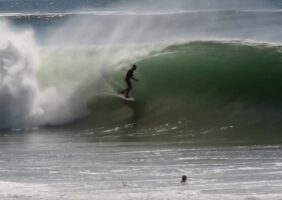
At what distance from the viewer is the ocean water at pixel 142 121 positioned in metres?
12.5

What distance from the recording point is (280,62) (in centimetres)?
2155

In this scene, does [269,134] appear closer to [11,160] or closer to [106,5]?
[11,160]

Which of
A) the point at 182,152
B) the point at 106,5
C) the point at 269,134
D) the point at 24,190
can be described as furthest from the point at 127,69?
the point at 106,5

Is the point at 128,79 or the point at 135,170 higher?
the point at 128,79

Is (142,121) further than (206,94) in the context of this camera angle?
No

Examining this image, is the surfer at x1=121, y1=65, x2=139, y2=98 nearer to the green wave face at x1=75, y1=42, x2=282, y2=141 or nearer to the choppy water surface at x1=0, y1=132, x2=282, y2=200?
the green wave face at x1=75, y1=42, x2=282, y2=141

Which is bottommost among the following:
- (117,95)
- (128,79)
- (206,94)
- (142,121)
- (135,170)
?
(135,170)

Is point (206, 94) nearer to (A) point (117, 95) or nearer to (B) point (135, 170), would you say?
(A) point (117, 95)

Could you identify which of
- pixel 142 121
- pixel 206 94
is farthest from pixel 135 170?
pixel 206 94

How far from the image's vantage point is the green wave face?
1820 centimetres

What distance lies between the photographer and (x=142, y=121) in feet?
61.6

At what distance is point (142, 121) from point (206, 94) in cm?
210

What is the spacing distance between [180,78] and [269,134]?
4.64 metres

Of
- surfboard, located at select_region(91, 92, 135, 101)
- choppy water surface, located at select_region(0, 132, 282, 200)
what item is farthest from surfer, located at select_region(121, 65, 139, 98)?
choppy water surface, located at select_region(0, 132, 282, 200)
